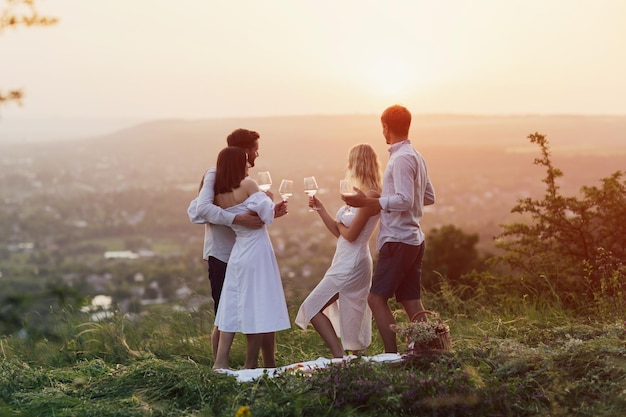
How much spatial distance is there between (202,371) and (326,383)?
0.89m

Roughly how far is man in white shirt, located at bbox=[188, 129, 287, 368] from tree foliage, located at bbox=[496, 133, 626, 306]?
14.5 feet

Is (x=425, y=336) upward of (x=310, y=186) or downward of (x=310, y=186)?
downward

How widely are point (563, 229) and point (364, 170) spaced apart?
4.81 meters

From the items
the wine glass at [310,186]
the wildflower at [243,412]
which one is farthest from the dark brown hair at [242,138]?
the wildflower at [243,412]

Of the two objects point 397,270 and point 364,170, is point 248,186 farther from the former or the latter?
point 397,270

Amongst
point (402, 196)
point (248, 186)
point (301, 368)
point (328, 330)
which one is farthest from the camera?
point (328, 330)

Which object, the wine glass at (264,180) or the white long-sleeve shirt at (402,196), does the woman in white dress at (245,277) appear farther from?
the white long-sleeve shirt at (402,196)

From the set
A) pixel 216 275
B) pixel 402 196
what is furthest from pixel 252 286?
pixel 402 196

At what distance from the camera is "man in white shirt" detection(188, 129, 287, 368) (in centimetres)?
550

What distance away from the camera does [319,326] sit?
5.83 meters

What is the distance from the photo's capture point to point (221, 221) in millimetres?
5488

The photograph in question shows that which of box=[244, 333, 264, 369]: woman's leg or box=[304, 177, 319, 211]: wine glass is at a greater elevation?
box=[304, 177, 319, 211]: wine glass

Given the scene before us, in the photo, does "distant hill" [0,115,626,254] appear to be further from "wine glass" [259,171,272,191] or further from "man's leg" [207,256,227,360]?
"wine glass" [259,171,272,191]

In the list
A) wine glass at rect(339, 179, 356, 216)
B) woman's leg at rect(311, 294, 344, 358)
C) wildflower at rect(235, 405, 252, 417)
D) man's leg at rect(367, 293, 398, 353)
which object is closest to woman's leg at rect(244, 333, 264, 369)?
woman's leg at rect(311, 294, 344, 358)
